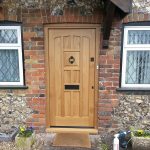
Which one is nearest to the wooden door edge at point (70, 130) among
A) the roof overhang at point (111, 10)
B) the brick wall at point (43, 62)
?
the brick wall at point (43, 62)

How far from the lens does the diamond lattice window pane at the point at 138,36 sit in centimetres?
577

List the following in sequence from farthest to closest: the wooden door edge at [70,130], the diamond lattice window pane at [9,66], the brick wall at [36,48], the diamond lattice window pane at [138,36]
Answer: the wooden door edge at [70,130]
the diamond lattice window pane at [9,66]
the diamond lattice window pane at [138,36]
the brick wall at [36,48]

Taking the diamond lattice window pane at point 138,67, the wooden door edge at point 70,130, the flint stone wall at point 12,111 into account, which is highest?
the diamond lattice window pane at point 138,67

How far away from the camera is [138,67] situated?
5.96 metres

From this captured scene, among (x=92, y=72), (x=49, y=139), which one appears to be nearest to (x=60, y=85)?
(x=92, y=72)

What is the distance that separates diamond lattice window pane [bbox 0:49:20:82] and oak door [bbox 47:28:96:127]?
786 mm

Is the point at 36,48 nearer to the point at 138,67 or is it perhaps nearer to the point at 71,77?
the point at 71,77

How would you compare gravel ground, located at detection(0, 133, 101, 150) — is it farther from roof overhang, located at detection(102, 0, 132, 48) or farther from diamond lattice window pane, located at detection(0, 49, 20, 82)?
roof overhang, located at detection(102, 0, 132, 48)

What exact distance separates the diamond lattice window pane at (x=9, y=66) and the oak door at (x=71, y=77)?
0.79m

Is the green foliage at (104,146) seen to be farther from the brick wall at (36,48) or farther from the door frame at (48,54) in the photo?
the brick wall at (36,48)

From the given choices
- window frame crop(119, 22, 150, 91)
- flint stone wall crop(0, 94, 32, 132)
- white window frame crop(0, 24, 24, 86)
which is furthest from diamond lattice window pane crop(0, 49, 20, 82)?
window frame crop(119, 22, 150, 91)

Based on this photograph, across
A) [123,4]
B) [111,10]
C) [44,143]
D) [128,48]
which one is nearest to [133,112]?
[128,48]

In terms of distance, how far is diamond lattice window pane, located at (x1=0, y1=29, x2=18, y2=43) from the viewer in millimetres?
5883

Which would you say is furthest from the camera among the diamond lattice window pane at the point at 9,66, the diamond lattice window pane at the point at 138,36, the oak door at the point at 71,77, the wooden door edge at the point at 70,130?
the wooden door edge at the point at 70,130
